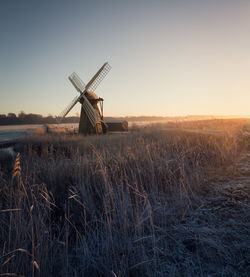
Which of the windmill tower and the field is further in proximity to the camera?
the windmill tower

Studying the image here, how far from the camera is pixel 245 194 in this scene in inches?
128

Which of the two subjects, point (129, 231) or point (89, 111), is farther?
point (89, 111)

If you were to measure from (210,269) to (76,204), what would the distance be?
8.27ft

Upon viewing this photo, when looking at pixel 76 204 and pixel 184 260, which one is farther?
pixel 76 204

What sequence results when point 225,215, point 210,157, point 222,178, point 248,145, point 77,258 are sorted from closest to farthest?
point 77,258, point 225,215, point 222,178, point 210,157, point 248,145

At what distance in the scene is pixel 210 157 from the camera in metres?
5.85

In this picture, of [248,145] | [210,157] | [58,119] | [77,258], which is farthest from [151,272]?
[58,119]

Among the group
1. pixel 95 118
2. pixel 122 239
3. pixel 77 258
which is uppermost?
pixel 95 118

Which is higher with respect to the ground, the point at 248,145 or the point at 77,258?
the point at 248,145

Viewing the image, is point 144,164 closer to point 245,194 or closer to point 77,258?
point 245,194

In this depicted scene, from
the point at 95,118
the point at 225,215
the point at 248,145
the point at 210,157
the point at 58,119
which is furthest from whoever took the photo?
the point at 58,119

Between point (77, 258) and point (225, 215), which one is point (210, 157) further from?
point (77, 258)

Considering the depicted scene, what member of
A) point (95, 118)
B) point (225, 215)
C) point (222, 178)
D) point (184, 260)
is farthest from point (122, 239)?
point (95, 118)

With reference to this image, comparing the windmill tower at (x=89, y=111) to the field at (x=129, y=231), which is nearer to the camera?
the field at (x=129, y=231)
